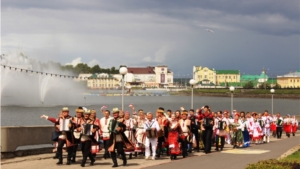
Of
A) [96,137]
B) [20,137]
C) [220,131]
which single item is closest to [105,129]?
[96,137]

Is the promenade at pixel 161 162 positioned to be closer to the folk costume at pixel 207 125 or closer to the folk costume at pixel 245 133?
the folk costume at pixel 207 125

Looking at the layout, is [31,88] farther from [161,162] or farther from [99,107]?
[161,162]

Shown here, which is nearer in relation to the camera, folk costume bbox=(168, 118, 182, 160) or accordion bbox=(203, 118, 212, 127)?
folk costume bbox=(168, 118, 182, 160)

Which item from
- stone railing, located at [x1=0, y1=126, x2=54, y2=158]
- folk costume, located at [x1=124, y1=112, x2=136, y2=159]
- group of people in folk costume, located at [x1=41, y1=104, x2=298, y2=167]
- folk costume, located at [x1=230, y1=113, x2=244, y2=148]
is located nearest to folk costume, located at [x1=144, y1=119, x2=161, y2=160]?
group of people in folk costume, located at [x1=41, y1=104, x2=298, y2=167]

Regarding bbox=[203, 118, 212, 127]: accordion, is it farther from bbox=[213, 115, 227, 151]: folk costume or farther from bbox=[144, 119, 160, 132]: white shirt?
bbox=[144, 119, 160, 132]: white shirt

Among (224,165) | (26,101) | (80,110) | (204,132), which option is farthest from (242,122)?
(26,101)

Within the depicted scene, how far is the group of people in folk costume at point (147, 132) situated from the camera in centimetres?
1673

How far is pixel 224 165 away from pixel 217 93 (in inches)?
7226

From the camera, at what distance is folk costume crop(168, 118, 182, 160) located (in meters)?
18.9

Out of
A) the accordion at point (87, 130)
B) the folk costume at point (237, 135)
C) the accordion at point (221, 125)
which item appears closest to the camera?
the accordion at point (87, 130)

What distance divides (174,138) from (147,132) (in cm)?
116

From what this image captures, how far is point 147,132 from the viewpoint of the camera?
18.8 metres

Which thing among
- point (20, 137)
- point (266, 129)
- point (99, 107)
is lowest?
point (266, 129)

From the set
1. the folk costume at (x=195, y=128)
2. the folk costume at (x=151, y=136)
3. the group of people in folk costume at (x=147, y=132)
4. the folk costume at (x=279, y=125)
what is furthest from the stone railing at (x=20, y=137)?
the folk costume at (x=279, y=125)
